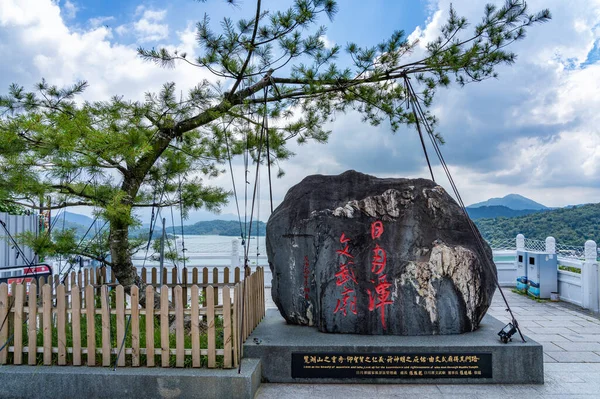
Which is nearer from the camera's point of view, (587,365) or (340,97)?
(587,365)

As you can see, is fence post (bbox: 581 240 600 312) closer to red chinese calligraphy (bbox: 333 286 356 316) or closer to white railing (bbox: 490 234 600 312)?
white railing (bbox: 490 234 600 312)

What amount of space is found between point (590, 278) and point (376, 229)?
19.0ft

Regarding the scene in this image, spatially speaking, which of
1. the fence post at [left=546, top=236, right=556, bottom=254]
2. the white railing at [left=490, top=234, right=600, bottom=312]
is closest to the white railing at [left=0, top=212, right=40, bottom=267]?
the fence post at [left=546, top=236, right=556, bottom=254]

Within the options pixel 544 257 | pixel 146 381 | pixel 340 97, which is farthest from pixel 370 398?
→ pixel 544 257

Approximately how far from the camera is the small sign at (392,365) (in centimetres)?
433

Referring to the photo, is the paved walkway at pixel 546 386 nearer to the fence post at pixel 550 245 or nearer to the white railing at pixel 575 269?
the white railing at pixel 575 269

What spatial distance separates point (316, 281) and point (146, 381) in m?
1.97

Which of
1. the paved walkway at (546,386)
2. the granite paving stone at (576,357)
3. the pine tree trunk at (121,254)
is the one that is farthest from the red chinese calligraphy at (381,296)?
the pine tree trunk at (121,254)

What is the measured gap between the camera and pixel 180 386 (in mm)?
3988

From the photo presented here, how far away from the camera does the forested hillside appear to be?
44.2 feet

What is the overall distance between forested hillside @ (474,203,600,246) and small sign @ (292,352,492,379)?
28.9ft

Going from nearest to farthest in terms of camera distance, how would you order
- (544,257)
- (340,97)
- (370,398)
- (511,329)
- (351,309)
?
(370,398), (511,329), (351,309), (340,97), (544,257)

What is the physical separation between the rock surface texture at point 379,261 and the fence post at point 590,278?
468 centimetres

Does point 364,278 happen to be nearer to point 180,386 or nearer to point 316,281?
point 316,281
